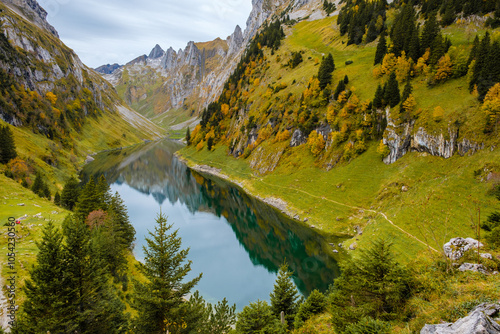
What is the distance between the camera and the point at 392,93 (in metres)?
54.8

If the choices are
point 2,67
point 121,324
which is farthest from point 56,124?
point 121,324

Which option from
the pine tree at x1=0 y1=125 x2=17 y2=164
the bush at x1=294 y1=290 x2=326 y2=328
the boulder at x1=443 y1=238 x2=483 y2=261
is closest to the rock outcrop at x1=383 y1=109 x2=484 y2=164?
the boulder at x1=443 y1=238 x2=483 y2=261

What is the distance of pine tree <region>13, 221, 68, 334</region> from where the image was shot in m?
12.0

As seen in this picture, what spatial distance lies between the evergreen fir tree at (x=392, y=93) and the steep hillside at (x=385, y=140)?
0.77ft

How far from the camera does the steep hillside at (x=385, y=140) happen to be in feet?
114

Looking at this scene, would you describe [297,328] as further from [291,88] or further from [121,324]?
[291,88]

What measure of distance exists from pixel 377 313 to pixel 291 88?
95.1 meters

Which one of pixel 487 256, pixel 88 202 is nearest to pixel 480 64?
pixel 487 256

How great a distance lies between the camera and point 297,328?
17953 millimetres

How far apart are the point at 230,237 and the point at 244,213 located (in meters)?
11.7

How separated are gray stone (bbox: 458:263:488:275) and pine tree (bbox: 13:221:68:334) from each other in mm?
22537

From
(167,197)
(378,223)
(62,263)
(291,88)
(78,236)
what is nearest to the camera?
(62,263)

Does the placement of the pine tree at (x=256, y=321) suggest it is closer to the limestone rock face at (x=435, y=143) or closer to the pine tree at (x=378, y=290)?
the pine tree at (x=378, y=290)

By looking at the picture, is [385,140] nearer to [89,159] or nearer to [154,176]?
[154,176]
